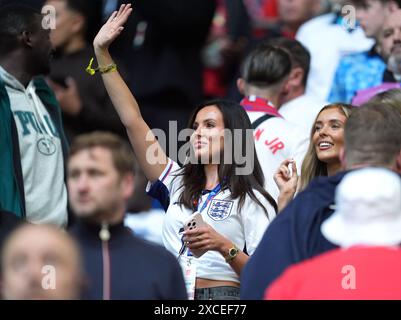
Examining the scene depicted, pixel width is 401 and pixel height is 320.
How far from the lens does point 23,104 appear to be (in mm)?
7367

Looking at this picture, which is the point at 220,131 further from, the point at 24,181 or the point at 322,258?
the point at 322,258

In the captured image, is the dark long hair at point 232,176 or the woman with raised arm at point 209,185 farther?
the dark long hair at point 232,176

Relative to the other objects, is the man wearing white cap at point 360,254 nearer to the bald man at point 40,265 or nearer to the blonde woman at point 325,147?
the bald man at point 40,265

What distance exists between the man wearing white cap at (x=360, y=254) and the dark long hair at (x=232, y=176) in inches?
69.9

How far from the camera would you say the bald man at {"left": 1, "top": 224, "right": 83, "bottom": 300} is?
15.2 feet

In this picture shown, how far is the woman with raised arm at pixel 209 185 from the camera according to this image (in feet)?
22.2

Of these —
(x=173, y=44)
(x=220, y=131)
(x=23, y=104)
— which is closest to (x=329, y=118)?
(x=220, y=131)

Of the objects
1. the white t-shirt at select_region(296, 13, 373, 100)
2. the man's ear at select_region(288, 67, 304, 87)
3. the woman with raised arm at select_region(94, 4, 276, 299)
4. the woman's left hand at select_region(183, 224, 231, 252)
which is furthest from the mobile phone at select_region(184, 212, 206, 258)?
the white t-shirt at select_region(296, 13, 373, 100)

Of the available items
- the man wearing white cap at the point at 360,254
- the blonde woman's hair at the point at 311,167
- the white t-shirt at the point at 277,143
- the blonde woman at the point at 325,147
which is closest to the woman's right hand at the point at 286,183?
the blonde woman at the point at 325,147

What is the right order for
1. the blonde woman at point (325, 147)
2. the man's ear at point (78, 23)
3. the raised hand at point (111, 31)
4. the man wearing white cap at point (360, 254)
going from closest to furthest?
the man wearing white cap at point (360, 254)
the raised hand at point (111, 31)
the blonde woman at point (325, 147)
the man's ear at point (78, 23)

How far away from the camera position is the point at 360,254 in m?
4.80

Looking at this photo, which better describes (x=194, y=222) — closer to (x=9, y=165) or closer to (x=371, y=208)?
(x=9, y=165)

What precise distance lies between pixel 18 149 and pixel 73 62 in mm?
2716

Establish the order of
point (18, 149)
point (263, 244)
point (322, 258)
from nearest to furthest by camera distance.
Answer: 1. point (322, 258)
2. point (263, 244)
3. point (18, 149)
